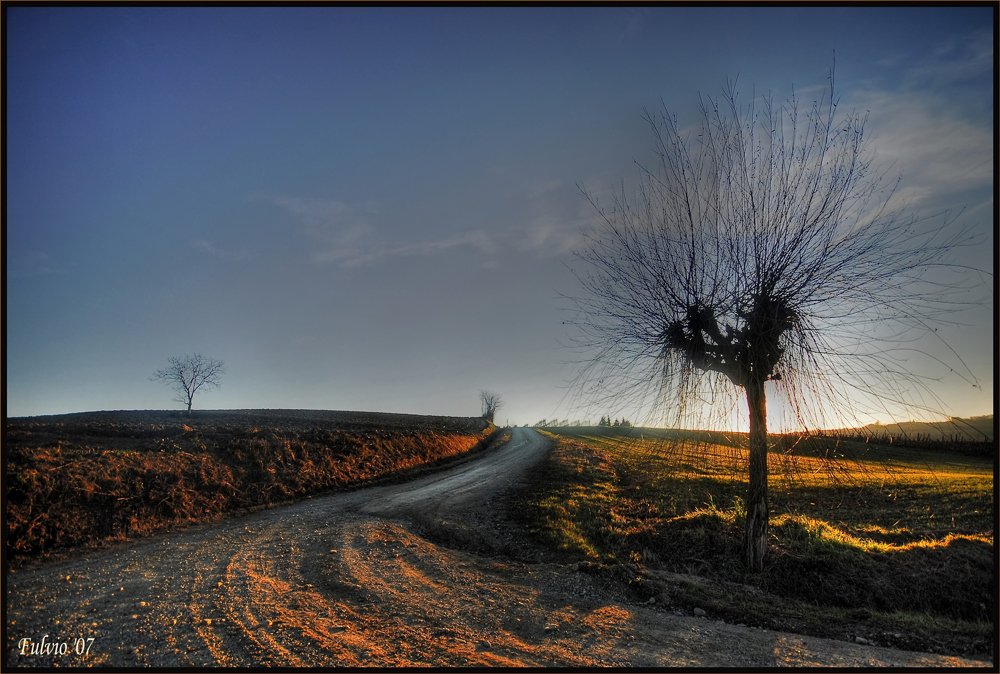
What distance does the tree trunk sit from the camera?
866cm

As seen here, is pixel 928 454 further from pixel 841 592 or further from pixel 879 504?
pixel 841 592

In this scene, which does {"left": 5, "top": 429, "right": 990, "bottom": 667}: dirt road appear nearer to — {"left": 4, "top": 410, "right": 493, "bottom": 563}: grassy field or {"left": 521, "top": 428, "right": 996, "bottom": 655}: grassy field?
{"left": 521, "top": 428, "right": 996, "bottom": 655}: grassy field

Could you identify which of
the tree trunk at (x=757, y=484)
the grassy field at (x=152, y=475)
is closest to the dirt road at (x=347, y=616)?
the grassy field at (x=152, y=475)

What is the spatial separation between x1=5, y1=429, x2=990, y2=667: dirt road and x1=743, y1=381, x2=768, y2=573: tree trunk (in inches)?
121

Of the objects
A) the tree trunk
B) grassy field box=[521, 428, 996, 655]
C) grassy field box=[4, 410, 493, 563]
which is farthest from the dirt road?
the tree trunk

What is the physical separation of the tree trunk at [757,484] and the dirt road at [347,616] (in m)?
3.06

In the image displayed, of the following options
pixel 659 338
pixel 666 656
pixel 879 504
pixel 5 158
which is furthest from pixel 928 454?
pixel 5 158

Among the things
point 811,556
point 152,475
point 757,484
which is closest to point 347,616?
point 757,484

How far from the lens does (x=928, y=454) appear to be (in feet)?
112

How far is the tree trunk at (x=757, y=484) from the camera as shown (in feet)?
28.4

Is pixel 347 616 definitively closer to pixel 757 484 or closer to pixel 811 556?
pixel 757 484

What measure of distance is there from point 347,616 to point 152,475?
1031cm

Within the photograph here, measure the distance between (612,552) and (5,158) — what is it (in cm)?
1221

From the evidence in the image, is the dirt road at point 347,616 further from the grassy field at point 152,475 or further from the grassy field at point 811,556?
the grassy field at point 152,475
